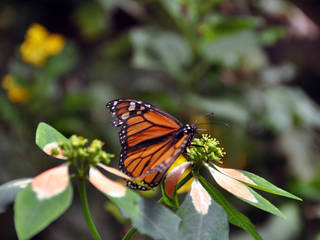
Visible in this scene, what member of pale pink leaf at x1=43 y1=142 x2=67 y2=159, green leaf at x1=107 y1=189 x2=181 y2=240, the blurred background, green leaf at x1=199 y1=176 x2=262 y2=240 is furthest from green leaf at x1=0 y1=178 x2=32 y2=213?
the blurred background

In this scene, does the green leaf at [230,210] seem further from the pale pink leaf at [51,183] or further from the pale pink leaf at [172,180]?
the pale pink leaf at [51,183]

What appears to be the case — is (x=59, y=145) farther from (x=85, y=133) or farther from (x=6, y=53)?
(x=6, y=53)

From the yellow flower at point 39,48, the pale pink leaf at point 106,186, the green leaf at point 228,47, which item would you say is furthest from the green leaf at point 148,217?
the yellow flower at point 39,48

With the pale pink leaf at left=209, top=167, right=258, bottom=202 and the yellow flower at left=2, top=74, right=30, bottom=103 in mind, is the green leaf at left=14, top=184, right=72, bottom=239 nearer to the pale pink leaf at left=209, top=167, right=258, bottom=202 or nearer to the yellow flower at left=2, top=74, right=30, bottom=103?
the pale pink leaf at left=209, top=167, right=258, bottom=202

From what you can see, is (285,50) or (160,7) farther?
(285,50)

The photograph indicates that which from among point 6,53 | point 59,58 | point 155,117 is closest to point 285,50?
point 59,58

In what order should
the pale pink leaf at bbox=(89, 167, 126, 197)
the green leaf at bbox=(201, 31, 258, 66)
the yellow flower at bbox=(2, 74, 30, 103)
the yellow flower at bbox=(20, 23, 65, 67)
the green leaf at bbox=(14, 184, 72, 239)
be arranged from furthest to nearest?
the yellow flower at bbox=(20, 23, 65, 67)
the yellow flower at bbox=(2, 74, 30, 103)
the green leaf at bbox=(201, 31, 258, 66)
the pale pink leaf at bbox=(89, 167, 126, 197)
the green leaf at bbox=(14, 184, 72, 239)
